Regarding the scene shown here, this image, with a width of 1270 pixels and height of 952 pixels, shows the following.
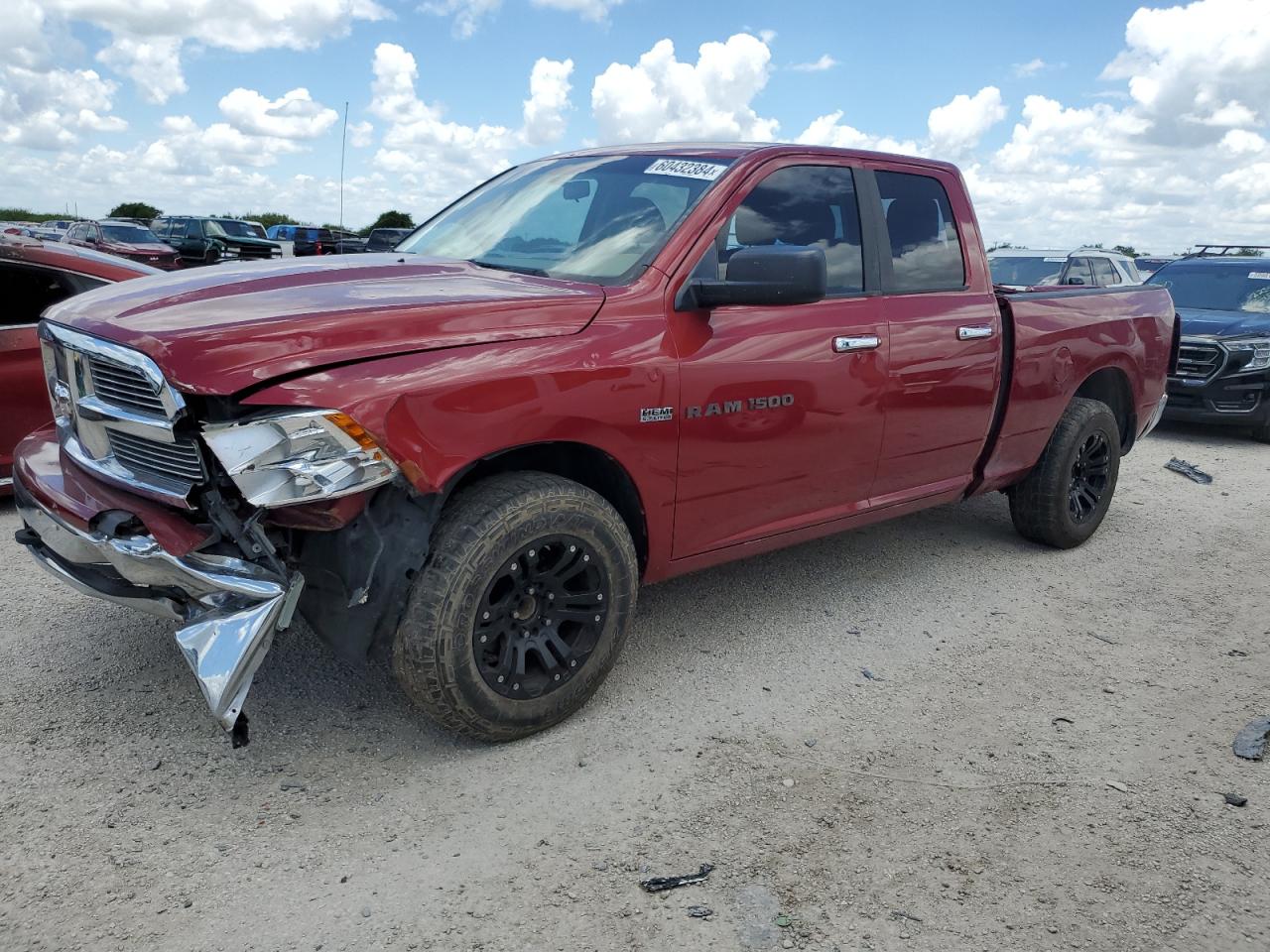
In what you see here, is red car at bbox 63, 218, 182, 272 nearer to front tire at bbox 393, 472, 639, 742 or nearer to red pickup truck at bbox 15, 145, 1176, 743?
red pickup truck at bbox 15, 145, 1176, 743

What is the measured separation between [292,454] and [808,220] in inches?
91.8

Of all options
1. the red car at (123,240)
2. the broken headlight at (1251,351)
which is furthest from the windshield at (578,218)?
the red car at (123,240)

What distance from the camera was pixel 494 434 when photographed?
9.86 ft

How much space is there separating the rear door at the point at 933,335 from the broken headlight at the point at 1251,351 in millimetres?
6003

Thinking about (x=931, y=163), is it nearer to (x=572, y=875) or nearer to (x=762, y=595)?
(x=762, y=595)

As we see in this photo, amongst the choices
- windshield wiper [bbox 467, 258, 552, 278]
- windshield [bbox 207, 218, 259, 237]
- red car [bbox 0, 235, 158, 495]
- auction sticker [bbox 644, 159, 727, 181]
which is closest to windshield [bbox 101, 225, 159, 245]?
windshield [bbox 207, 218, 259, 237]

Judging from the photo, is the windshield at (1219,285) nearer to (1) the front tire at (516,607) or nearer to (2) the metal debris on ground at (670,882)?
(1) the front tire at (516,607)

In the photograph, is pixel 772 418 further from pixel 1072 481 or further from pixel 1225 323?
pixel 1225 323

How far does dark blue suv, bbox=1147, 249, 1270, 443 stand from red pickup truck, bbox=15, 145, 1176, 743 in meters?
6.06

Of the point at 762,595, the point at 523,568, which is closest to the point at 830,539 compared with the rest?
the point at 762,595

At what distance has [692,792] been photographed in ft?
10.1

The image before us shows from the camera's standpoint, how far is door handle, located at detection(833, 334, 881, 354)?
3.95 metres

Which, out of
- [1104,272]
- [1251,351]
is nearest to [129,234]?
[1104,272]

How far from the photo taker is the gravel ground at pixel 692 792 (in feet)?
8.23
